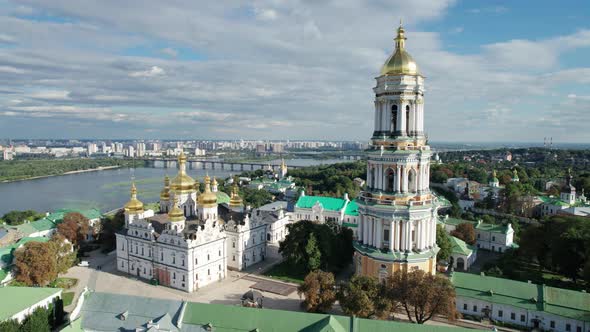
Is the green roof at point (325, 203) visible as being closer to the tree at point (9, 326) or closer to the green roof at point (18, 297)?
the green roof at point (18, 297)

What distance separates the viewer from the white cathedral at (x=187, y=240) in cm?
2322

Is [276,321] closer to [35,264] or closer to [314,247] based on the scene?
[314,247]

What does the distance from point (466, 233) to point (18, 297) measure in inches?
1074

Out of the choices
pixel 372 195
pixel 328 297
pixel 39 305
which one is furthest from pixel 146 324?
pixel 372 195

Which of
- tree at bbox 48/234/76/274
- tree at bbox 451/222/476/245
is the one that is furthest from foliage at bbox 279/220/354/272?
tree at bbox 48/234/76/274

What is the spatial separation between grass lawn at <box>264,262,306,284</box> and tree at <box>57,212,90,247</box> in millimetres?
15482

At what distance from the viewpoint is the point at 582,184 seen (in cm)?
4716

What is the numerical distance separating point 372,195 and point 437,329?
25.8 feet

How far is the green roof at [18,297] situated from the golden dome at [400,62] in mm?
18865

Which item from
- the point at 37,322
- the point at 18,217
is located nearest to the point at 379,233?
the point at 37,322

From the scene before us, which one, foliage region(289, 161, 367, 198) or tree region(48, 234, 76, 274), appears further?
foliage region(289, 161, 367, 198)

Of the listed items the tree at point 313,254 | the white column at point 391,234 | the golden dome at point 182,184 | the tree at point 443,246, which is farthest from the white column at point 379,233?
the golden dome at point 182,184

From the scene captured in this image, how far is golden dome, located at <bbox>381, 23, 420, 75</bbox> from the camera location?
19484 mm

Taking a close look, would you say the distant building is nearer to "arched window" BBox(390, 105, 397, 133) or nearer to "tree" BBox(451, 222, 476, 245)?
"arched window" BBox(390, 105, 397, 133)
